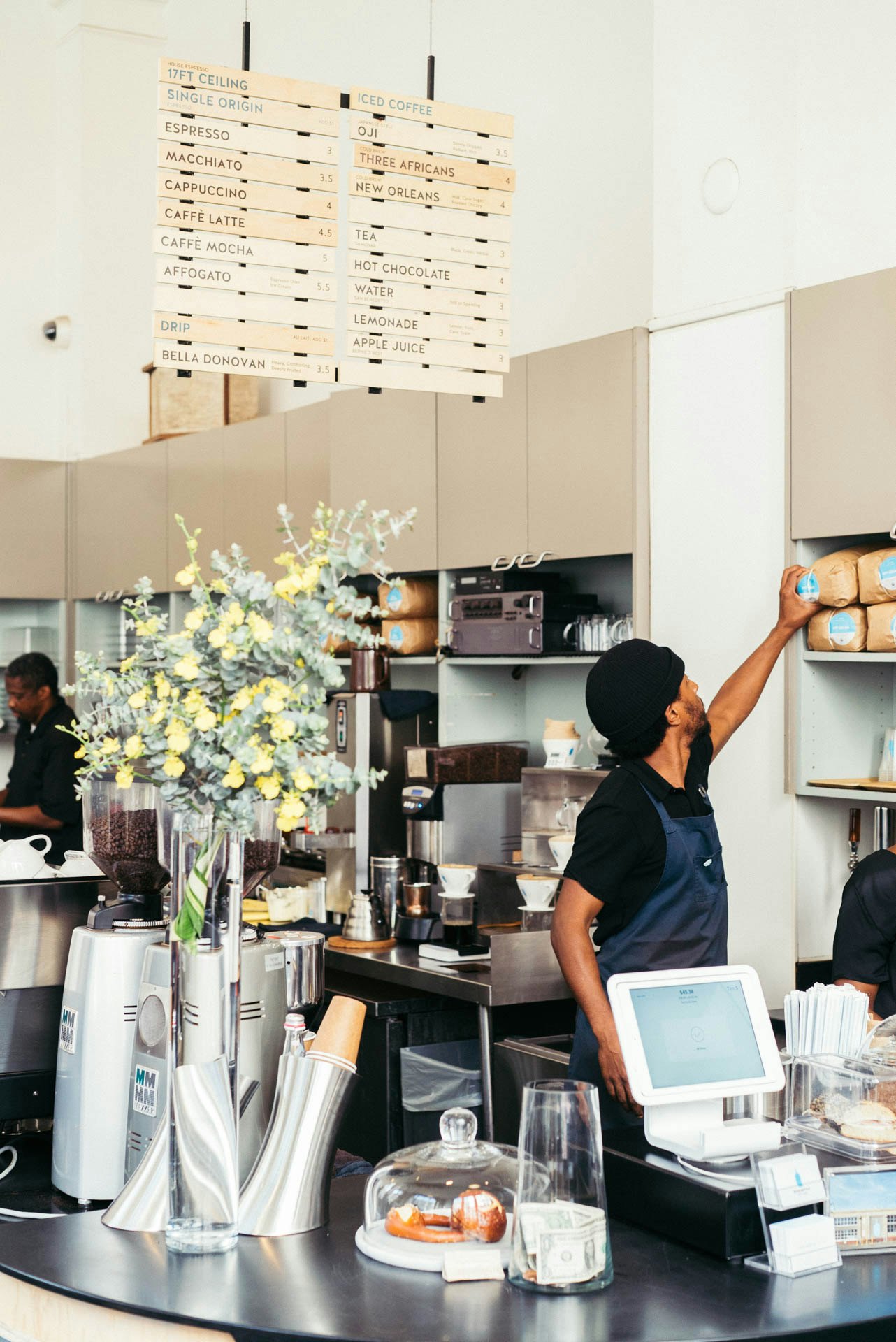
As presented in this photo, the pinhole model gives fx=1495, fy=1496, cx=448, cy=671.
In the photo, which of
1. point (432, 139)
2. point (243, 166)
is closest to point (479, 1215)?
point (243, 166)

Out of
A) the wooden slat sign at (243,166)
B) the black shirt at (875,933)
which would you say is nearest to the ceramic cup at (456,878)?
the black shirt at (875,933)

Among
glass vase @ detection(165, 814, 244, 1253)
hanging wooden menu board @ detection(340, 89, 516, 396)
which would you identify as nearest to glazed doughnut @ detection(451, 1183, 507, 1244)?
glass vase @ detection(165, 814, 244, 1253)

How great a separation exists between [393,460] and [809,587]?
2014mm

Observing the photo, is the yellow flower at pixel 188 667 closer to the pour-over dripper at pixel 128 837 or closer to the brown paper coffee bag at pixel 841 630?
the pour-over dripper at pixel 128 837

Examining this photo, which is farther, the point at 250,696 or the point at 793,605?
the point at 793,605

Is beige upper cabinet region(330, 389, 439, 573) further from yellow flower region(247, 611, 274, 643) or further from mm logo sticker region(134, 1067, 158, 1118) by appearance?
yellow flower region(247, 611, 274, 643)

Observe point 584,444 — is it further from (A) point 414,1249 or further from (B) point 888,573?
(A) point 414,1249

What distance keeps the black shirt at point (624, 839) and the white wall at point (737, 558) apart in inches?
35.4

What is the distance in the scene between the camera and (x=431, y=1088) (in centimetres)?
379

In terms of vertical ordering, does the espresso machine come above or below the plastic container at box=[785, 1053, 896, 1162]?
above

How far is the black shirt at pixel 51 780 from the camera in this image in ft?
19.6

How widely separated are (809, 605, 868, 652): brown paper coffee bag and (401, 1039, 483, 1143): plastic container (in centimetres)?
135

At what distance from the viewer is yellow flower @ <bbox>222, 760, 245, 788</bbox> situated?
5.82 feet

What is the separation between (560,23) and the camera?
5.25 meters
